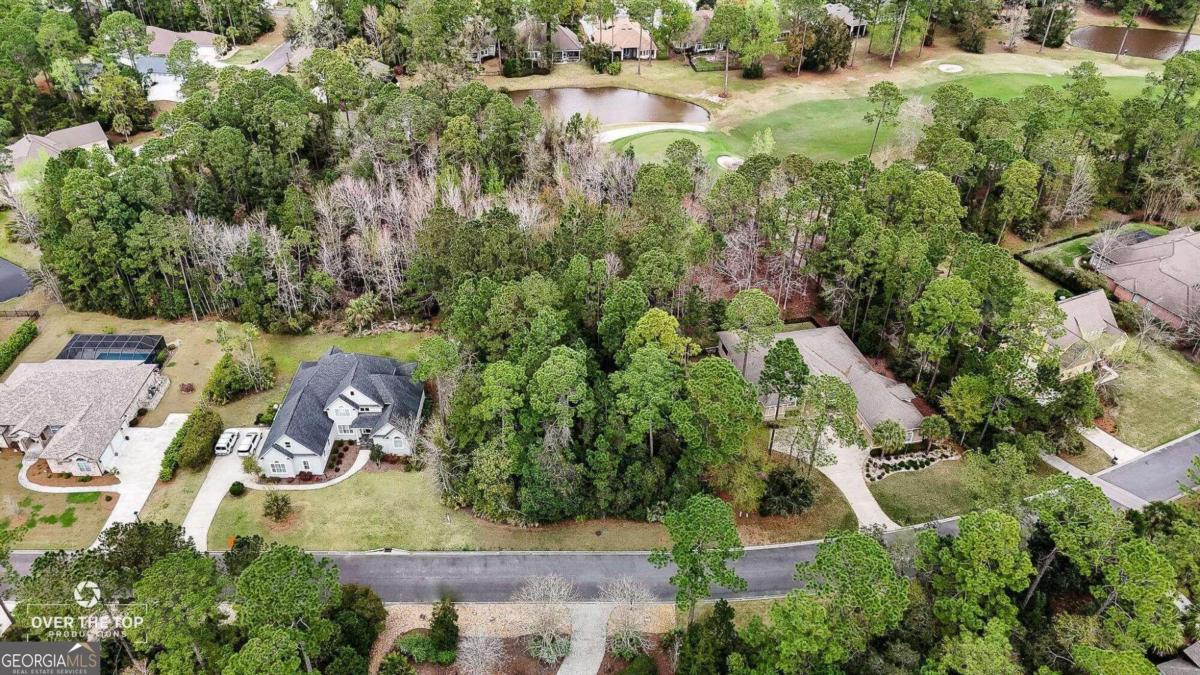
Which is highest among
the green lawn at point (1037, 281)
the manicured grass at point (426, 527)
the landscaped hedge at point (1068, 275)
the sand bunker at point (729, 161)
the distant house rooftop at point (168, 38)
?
the distant house rooftop at point (168, 38)

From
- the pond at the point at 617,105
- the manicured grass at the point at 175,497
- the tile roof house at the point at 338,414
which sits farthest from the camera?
the pond at the point at 617,105

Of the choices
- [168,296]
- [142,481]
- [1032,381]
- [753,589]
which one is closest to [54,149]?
[168,296]

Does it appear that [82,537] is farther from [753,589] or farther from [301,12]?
[301,12]

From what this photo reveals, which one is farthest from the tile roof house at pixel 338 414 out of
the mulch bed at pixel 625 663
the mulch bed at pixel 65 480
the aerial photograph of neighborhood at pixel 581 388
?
the mulch bed at pixel 625 663

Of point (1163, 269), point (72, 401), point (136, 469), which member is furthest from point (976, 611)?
point (72, 401)

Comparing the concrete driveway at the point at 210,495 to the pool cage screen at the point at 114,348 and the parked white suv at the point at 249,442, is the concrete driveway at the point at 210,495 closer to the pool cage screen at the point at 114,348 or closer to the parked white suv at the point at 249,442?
the parked white suv at the point at 249,442

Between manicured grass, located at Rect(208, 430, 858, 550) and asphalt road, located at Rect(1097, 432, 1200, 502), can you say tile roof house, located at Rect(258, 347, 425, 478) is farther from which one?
asphalt road, located at Rect(1097, 432, 1200, 502)

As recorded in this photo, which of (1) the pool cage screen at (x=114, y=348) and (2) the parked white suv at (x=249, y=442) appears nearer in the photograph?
(2) the parked white suv at (x=249, y=442)

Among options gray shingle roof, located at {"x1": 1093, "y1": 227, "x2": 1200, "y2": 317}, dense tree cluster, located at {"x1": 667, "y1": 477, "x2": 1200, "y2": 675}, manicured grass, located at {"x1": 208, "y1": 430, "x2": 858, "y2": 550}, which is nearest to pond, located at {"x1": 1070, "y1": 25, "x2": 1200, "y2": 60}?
gray shingle roof, located at {"x1": 1093, "y1": 227, "x2": 1200, "y2": 317}
